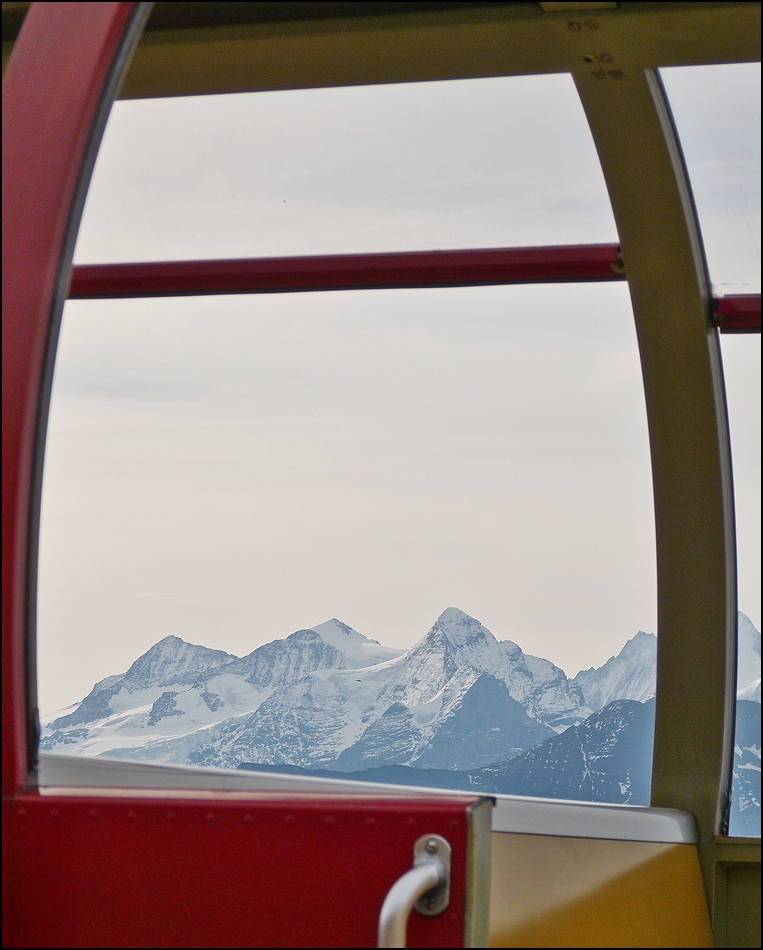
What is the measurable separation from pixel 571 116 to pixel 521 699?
1725 millimetres

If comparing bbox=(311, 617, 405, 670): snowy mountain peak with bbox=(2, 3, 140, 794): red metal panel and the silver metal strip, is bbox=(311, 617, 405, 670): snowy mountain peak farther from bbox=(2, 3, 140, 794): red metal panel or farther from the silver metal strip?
bbox=(2, 3, 140, 794): red metal panel

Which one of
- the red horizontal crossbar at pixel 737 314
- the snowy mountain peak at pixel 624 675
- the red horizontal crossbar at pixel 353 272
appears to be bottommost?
the snowy mountain peak at pixel 624 675

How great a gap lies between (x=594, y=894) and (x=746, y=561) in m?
1.08

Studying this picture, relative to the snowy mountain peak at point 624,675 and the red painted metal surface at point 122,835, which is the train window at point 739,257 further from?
the red painted metal surface at point 122,835

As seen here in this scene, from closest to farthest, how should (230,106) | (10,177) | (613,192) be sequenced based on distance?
(10,177), (613,192), (230,106)

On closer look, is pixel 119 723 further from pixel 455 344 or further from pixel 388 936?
pixel 388 936

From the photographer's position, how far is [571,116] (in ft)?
8.88

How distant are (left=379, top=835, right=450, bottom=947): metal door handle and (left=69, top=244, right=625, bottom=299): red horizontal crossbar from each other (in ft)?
6.24

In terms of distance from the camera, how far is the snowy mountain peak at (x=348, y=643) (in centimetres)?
296

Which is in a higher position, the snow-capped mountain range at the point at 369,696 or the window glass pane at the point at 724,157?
the window glass pane at the point at 724,157

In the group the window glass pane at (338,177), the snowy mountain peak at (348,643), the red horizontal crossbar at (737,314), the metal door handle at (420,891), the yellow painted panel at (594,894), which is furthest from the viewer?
the snowy mountain peak at (348,643)

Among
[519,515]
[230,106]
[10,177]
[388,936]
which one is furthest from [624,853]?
[230,106]

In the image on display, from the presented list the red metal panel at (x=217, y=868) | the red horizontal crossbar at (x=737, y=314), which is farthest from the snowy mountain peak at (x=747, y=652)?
the red metal panel at (x=217, y=868)

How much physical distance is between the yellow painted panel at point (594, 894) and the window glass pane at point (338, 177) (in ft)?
5.26
